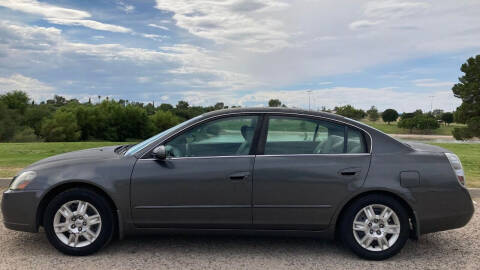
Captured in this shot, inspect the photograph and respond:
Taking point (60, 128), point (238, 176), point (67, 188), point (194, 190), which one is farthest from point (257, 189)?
point (60, 128)

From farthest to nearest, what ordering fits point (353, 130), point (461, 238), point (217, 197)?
point (461, 238), point (353, 130), point (217, 197)

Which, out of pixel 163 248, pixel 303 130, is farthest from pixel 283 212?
pixel 163 248

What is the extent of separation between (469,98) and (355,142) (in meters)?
53.6

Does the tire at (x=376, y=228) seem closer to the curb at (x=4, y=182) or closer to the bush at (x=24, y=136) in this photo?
the curb at (x=4, y=182)

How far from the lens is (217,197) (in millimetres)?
Result: 4004

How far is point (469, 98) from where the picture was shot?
49906mm

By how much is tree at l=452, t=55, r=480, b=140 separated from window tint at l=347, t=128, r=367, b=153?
51275mm

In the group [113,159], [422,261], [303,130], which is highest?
[303,130]

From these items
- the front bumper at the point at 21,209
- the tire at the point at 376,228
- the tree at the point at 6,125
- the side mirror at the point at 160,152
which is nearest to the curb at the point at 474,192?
the tire at the point at 376,228

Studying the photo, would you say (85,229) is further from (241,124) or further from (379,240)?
(379,240)

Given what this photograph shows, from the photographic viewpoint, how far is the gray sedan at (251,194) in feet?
13.1

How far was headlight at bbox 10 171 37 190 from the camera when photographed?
13.6ft

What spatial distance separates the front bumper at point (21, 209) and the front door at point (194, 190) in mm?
1050

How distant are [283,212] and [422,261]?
1.52 m
